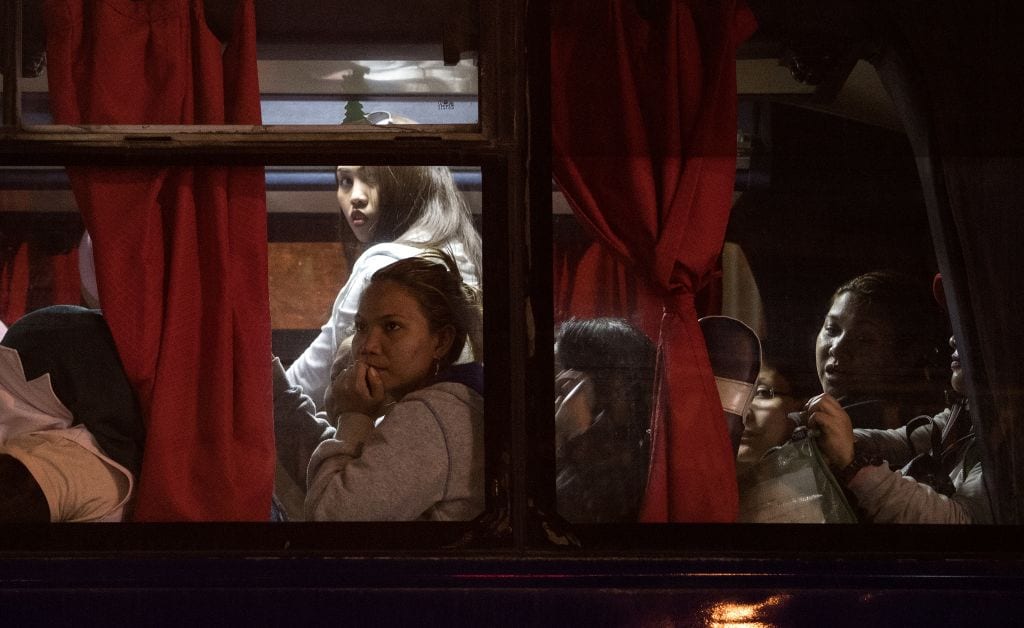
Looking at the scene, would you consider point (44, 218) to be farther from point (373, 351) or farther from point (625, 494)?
point (625, 494)

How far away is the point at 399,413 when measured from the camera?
2.21 metres

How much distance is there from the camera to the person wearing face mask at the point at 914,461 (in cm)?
216

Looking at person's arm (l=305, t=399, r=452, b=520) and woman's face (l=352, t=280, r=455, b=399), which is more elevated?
woman's face (l=352, t=280, r=455, b=399)

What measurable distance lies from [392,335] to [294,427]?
0.30 m

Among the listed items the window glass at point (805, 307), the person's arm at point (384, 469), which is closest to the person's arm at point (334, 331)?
the person's arm at point (384, 469)

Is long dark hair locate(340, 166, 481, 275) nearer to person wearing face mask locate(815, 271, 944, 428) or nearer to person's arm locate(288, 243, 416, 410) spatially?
person's arm locate(288, 243, 416, 410)

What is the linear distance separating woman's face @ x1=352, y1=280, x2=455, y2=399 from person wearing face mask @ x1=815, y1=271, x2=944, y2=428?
0.88m

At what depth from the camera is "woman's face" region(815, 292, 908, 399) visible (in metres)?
2.17

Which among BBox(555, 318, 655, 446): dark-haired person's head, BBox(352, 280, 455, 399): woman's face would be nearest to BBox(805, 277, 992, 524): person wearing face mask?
BBox(555, 318, 655, 446): dark-haired person's head

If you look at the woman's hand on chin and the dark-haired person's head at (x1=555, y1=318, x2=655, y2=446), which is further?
the woman's hand on chin

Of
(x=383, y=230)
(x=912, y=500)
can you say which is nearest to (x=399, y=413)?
(x=383, y=230)

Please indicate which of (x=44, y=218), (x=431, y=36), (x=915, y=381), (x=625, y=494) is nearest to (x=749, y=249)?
(x=915, y=381)

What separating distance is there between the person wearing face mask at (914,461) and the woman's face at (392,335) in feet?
2.88

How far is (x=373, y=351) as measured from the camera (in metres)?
2.28
